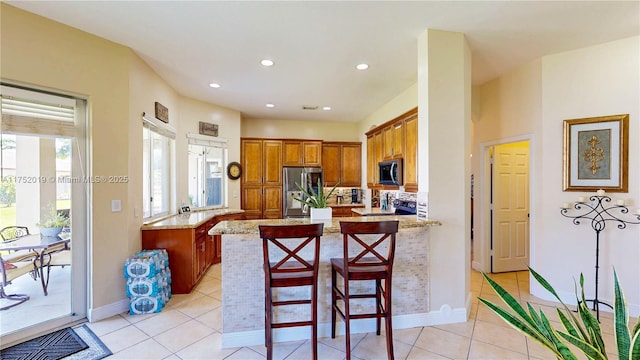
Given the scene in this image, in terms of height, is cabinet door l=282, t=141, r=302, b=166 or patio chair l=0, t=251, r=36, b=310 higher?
cabinet door l=282, t=141, r=302, b=166

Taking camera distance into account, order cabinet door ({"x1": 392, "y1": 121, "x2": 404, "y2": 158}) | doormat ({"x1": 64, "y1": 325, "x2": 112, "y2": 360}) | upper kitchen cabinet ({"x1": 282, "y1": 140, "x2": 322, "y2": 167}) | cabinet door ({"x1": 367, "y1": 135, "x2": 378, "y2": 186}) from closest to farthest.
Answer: doormat ({"x1": 64, "y1": 325, "x2": 112, "y2": 360}), cabinet door ({"x1": 392, "y1": 121, "x2": 404, "y2": 158}), cabinet door ({"x1": 367, "y1": 135, "x2": 378, "y2": 186}), upper kitchen cabinet ({"x1": 282, "y1": 140, "x2": 322, "y2": 167})

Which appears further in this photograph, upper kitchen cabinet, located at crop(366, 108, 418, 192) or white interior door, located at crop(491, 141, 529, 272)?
white interior door, located at crop(491, 141, 529, 272)

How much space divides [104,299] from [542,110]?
5.29 meters

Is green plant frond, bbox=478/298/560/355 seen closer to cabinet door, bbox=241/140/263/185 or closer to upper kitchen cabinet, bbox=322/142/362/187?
cabinet door, bbox=241/140/263/185

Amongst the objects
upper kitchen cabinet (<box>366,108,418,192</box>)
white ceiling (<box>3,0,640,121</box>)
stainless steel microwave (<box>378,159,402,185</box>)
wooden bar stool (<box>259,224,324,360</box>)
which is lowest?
wooden bar stool (<box>259,224,324,360</box>)

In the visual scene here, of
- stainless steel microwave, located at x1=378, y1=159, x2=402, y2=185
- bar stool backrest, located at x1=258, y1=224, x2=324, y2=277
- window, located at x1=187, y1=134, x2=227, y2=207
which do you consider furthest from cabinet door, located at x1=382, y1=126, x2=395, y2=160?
window, located at x1=187, y1=134, x2=227, y2=207

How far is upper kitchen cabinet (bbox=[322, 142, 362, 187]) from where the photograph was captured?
624 cm

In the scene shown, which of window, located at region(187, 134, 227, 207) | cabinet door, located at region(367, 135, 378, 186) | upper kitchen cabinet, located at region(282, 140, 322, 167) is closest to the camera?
window, located at region(187, 134, 227, 207)

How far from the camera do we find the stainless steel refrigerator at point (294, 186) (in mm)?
5738

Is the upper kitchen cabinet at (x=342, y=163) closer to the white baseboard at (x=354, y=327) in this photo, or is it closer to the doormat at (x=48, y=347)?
the white baseboard at (x=354, y=327)

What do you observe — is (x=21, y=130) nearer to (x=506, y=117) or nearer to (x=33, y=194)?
(x=33, y=194)

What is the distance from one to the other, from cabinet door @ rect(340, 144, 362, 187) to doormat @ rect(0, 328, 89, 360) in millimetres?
4908

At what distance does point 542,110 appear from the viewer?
3.32 meters

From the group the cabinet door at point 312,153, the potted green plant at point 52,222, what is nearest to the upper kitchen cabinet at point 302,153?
the cabinet door at point 312,153
